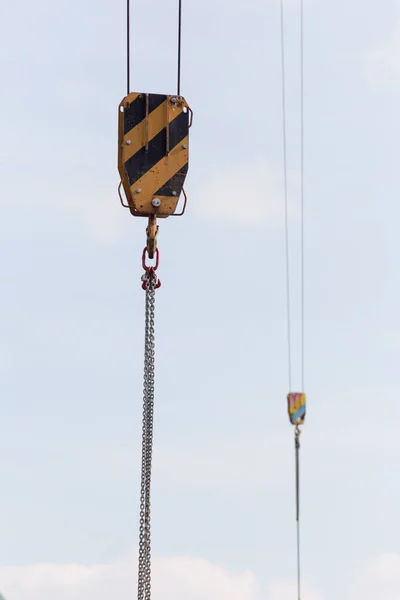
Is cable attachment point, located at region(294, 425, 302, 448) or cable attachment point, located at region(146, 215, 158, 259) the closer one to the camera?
cable attachment point, located at region(294, 425, 302, 448)

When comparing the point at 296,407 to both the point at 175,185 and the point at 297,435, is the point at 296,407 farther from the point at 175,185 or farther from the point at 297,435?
the point at 175,185

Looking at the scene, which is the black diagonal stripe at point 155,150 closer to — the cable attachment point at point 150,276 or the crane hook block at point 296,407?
the cable attachment point at point 150,276

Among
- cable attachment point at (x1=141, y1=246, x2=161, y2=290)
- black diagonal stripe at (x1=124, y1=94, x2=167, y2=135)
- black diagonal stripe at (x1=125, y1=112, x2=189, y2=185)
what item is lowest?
cable attachment point at (x1=141, y1=246, x2=161, y2=290)

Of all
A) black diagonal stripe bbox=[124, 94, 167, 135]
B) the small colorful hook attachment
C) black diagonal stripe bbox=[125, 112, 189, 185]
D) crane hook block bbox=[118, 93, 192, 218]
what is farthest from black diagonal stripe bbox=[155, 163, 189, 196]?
the small colorful hook attachment

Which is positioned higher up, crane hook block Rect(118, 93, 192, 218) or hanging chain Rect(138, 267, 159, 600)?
crane hook block Rect(118, 93, 192, 218)

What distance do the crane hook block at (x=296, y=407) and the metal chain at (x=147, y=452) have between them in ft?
5.07

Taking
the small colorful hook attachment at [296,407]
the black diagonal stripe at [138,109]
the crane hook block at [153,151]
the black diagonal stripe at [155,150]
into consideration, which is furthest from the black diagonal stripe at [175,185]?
the small colorful hook attachment at [296,407]

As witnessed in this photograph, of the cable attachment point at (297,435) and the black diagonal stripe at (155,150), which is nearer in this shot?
the cable attachment point at (297,435)

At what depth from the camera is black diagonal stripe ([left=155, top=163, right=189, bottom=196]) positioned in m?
10.3

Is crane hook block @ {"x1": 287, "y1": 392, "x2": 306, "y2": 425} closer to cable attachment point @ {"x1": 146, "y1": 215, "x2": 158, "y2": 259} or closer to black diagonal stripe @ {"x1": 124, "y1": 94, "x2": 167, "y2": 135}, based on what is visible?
cable attachment point @ {"x1": 146, "y1": 215, "x2": 158, "y2": 259}

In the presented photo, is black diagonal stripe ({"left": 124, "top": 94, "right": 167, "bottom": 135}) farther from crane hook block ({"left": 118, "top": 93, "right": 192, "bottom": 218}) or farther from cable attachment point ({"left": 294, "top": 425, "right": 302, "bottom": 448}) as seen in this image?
cable attachment point ({"left": 294, "top": 425, "right": 302, "bottom": 448})

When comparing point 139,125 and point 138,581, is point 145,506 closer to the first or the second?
point 138,581

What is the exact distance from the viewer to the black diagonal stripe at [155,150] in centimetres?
1033

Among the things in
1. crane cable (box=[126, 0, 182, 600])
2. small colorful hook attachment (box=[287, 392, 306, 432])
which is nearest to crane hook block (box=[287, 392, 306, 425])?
small colorful hook attachment (box=[287, 392, 306, 432])
